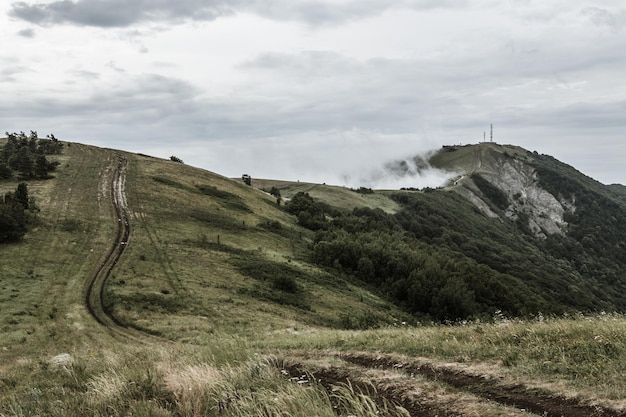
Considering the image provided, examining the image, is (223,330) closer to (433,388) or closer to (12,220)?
(433,388)

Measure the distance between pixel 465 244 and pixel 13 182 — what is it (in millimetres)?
97280

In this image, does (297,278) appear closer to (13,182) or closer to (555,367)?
(555,367)

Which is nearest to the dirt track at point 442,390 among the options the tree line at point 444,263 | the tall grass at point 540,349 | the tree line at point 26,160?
the tall grass at point 540,349

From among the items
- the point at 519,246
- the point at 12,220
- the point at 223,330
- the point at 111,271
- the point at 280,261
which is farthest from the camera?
the point at 519,246

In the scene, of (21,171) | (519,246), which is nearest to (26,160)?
(21,171)

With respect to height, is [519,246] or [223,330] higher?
[519,246]

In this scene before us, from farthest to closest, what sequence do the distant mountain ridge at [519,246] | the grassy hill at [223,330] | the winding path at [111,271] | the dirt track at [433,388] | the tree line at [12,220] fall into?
the distant mountain ridge at [519,246]
the tree line at [12,220]
the winding path at [111,271]
the grassy hill at [223,330]
the dirt track at [433,388]

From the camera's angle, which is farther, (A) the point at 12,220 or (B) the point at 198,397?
(A) the point at 12,220

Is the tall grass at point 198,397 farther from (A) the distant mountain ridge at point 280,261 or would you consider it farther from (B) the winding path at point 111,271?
(B) the winding path at point 111,271

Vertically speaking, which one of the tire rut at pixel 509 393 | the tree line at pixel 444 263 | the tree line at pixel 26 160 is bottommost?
the tree line at pixel 444 263

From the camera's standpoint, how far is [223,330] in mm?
25891

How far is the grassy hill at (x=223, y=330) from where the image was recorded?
23.9 feet

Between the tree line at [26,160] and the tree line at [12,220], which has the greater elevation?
the tree line at [26,160]

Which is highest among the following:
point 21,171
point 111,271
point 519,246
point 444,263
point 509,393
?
point 21,171
